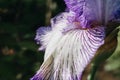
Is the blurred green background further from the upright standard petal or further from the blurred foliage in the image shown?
the upright standard petal

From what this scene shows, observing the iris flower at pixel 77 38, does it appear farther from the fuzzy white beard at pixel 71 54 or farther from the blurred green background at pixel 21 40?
the blurred green background at pixel 21 40

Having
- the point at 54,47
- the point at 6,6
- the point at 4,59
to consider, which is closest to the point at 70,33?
the point at 54,47

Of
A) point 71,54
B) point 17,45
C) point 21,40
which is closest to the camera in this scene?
point 71,54

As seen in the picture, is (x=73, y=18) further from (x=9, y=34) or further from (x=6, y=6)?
(x=6, y=6)

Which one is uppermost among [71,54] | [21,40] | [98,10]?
[98,10]

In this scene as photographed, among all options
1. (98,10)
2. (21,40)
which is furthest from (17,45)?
(98,10)

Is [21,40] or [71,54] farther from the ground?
[71,54]

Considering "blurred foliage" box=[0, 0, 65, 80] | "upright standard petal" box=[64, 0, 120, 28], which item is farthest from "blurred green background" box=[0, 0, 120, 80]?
"upright standard petal" box=[64, 0, 120, 28]

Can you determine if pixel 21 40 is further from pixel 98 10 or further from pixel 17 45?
pixel 98 10

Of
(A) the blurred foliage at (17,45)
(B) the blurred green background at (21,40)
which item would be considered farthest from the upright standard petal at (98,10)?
(A) the blurred foliage at (17,45)
